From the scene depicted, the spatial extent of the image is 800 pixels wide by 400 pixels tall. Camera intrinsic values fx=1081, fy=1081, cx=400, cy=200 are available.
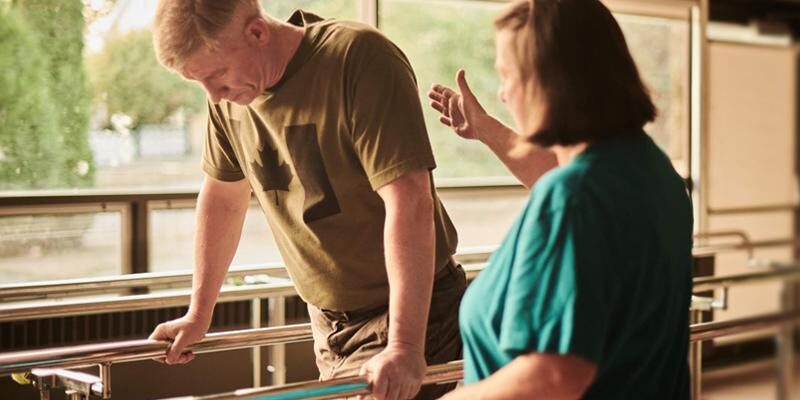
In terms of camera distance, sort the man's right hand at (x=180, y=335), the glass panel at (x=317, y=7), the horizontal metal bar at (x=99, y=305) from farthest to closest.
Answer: the glass panel at (x=317, y=7) → the horizontal metal bar at (x=99, y=305) → the man's right hand at (x=180, y=335)

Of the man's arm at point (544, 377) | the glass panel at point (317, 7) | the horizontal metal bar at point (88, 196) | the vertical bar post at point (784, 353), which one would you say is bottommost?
the vertical bar post at point (784, 353)

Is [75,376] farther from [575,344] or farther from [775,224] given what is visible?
[775,224]

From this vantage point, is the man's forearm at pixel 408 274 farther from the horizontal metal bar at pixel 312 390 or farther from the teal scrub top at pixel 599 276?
the teal scrub top at pixel 599 276

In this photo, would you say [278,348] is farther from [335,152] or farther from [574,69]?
[574,69]

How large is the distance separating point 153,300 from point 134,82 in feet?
4.27

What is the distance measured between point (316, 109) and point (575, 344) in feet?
2.81

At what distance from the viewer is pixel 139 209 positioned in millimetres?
3965

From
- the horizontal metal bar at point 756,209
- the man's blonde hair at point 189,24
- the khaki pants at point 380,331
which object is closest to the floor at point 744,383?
the horizontal metal bar at point 756,209

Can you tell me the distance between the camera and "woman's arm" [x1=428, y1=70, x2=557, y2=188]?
1.92 m

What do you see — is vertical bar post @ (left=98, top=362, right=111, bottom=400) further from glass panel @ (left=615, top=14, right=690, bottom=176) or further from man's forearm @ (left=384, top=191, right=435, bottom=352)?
glass panel @ (left=615, top=14, right=690, bottom=176)

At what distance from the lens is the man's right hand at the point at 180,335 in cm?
215

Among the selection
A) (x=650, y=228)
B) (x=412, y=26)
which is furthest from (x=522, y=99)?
(x=412, y=26)

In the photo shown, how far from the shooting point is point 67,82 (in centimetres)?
379

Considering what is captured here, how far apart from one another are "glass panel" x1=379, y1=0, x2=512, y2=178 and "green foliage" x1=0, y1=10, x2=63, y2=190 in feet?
4.86
